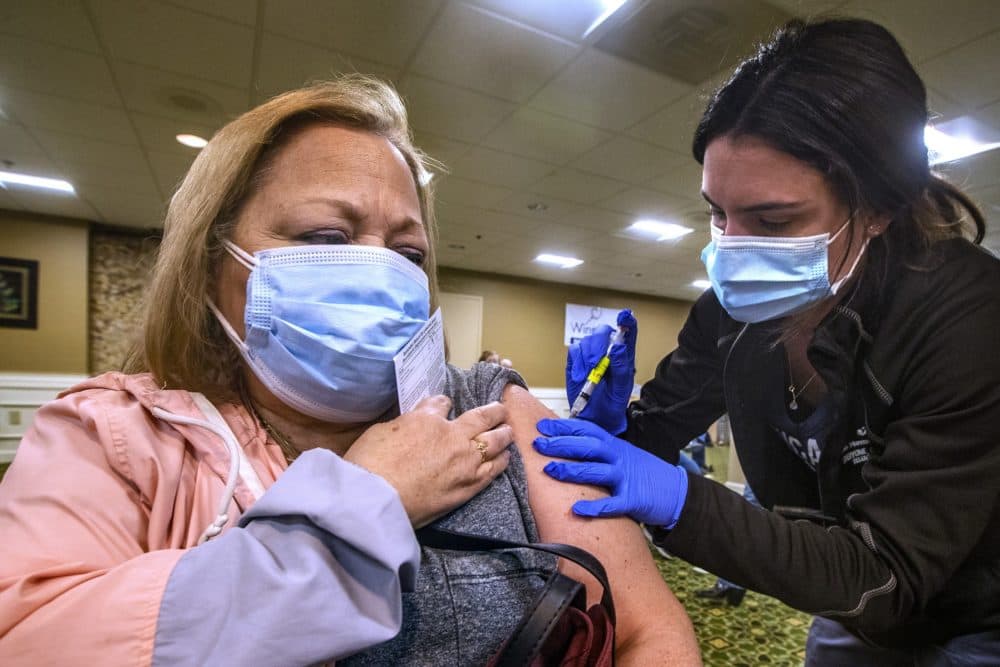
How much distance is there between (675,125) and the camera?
129 inches

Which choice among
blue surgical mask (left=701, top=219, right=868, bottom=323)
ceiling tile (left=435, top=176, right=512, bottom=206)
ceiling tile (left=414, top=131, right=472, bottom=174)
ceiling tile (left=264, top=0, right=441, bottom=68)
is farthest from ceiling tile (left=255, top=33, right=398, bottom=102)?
blue surgical mask (left=701, top=219, right=868, bottom=323)

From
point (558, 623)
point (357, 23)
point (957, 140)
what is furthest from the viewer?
point (957, 140)

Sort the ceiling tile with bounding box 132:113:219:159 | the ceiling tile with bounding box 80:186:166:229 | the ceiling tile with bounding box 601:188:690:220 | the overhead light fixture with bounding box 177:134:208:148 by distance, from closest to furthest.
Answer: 1. the ceiling tile with bounding box 132:113:219:159
2. the overhead light fixture with bounding box 177:134:208:148
3. the ceiling tile with bounding box 601:188:690:220
4. the ceiling tile with bounding box 80:186:166:229

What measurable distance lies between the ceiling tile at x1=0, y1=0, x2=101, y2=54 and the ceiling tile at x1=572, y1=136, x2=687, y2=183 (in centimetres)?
316

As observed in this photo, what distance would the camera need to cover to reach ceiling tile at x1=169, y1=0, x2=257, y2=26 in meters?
2.24

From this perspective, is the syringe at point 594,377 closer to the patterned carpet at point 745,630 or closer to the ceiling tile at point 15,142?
the patterned carpet at point 745,630

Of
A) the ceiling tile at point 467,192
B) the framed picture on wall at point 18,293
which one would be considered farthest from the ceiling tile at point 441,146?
the framed picture on wall at point 18,293

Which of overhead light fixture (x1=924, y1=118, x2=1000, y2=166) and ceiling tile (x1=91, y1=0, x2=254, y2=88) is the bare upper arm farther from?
overhead light fixture (x1=924, y1=118, x2=1000, y2=166)

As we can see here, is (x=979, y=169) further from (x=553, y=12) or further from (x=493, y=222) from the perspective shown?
(x=493, y=222)

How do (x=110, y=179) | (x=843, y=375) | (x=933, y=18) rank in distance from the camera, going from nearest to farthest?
(x=843, y=375), (x=933, y=18), (x=110, y=179)

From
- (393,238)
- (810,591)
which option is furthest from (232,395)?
(810,591)

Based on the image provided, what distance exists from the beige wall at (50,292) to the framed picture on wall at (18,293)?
2.2 inches

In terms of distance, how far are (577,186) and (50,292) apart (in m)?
6.85

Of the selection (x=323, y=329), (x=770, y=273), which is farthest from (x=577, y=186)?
(x=323, y=329)
